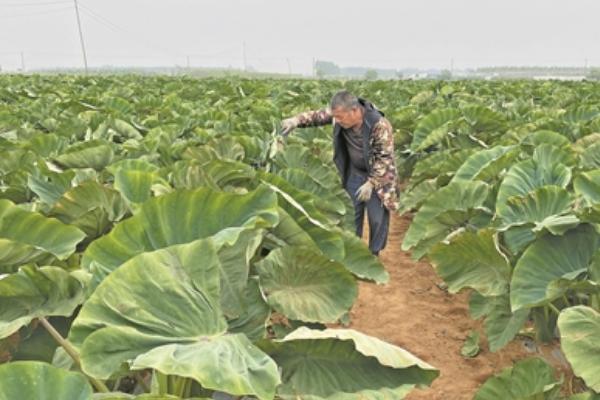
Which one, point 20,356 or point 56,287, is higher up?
point 56,287

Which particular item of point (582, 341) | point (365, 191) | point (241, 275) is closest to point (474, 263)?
point (582, 341)

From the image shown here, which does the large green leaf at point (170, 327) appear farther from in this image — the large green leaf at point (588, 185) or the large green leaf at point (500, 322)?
the large green leaf at point (588, 185)

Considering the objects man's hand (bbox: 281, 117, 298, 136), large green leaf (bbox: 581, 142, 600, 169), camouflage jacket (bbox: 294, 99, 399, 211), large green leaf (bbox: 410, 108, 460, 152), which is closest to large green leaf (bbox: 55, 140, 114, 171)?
man's hand (bbox: 281, 117, 298, 136)

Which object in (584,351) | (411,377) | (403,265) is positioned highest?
(411,377)

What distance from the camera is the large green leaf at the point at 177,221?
1726mm

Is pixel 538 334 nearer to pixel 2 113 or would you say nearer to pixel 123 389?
pixel 123 389

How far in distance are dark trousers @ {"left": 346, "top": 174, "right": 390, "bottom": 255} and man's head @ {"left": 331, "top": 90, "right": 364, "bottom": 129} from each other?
0.65 metres

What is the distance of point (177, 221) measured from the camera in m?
1.78

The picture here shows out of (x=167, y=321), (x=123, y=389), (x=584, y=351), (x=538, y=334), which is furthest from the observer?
(x=538, y=334)

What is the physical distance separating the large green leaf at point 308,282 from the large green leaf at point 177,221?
0.23 m

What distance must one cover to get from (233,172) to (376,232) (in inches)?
95.2

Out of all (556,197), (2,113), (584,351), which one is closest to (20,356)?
(584,351)

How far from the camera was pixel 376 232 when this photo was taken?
5035mm

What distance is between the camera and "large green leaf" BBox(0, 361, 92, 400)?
117cm
